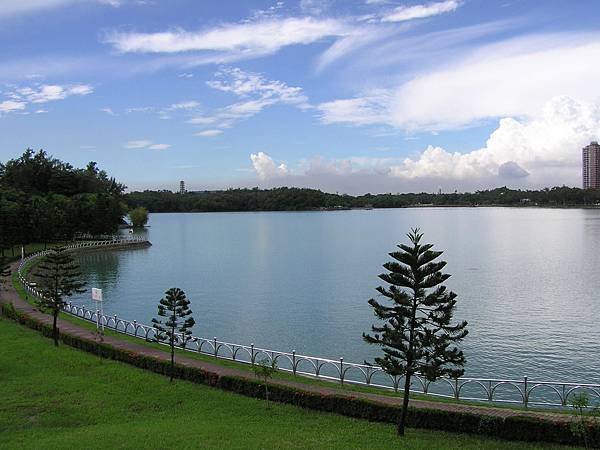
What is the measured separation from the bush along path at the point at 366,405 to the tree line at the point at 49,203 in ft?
99.8

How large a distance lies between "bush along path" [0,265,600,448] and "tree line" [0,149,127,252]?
30.4m

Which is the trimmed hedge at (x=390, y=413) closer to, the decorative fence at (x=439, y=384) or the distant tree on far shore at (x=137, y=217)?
the decorative fence at (x=439, y=384)

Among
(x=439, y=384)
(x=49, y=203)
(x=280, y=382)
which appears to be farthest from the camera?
(x=49, y=203)

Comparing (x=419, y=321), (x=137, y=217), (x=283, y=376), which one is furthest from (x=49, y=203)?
(x=419, y=321)

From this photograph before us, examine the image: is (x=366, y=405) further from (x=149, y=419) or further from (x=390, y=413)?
(x=149, y=419)

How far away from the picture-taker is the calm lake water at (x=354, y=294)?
88.0ft

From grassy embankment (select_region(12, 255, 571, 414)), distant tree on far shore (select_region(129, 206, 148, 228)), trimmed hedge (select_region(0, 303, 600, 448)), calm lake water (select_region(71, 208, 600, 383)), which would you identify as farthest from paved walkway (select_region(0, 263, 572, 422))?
distant tree on far shore (select_region(129, 206, 148, 228))

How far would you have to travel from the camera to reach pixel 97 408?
1571 cm

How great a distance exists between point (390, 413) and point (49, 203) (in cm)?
7594

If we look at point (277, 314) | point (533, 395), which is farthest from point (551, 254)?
point (533, 395)

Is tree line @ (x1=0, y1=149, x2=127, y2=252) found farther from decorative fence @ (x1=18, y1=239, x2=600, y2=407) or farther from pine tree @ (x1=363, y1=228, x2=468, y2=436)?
pine tree @ (x1=363, y1=228, x2=468, y2=436)

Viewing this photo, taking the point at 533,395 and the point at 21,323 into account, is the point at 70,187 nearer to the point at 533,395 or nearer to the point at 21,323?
the point at 21,323

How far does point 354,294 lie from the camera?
140 ft

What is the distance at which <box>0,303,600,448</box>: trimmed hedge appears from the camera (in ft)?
43.3
